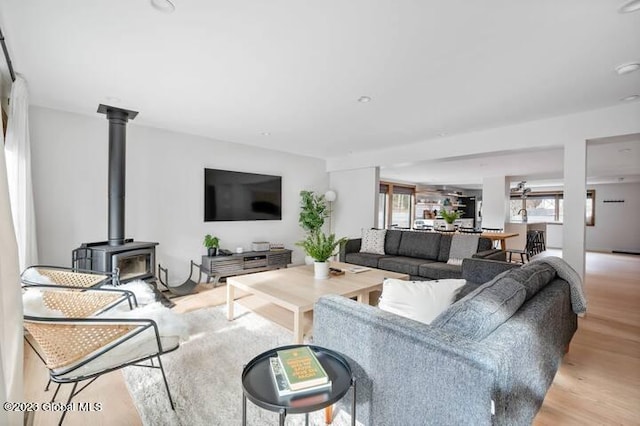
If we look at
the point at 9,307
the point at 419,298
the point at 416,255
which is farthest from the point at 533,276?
the point at 416,255

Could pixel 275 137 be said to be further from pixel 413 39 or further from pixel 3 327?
pixel 3 327

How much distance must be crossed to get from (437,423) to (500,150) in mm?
3876

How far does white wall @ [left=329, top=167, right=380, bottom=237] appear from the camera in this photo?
5.82 m

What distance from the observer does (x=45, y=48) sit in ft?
6.89

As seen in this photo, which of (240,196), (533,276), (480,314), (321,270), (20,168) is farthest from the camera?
(240,196)

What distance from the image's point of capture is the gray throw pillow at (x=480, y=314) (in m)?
1.21

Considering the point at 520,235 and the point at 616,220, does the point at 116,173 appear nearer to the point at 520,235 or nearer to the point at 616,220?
the point at 520,235

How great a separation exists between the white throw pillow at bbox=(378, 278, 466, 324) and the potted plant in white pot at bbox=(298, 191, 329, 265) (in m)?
4.21

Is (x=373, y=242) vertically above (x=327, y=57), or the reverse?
(x=327, y=57)

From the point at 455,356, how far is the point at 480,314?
26cm

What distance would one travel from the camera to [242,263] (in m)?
4.63

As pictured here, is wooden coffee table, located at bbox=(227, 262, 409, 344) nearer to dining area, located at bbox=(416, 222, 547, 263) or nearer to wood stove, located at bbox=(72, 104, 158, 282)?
wood stove, located at bbox=(72, 104, 158, 282)

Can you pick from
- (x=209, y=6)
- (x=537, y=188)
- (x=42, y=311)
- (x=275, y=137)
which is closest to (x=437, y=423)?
(x=42, y=311)

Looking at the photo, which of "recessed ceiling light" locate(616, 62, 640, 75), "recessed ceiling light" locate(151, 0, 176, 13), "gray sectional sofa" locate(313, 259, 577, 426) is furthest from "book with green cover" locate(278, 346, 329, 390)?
"recessed ceiling light" locate(616, 62, 640, 75)
